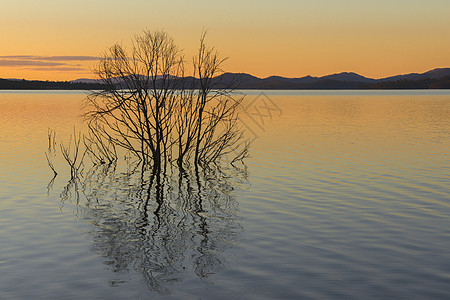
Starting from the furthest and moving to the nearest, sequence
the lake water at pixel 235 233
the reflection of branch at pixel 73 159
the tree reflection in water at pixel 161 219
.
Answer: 1. the reflection of branch at pixel 73 159
2. the tree reflection in water at pixel 161 219
3. the lake water at pixel 235 233

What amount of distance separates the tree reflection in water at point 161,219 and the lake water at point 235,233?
0.18 feet

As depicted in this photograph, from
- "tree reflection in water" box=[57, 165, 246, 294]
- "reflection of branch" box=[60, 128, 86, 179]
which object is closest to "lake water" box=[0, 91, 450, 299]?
"tree reflection in water" box=[57, 165, 246, 294]

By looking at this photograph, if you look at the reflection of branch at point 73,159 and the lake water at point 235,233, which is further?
the reflection of branch at point 73,159

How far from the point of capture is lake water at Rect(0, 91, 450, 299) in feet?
40.9

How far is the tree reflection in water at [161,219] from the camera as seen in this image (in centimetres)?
1403

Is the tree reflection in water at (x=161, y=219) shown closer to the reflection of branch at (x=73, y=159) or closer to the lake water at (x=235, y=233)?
the lake water at (x=235, y=233)

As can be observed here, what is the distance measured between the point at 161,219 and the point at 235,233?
3.77 m

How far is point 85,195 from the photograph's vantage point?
80.3 feet

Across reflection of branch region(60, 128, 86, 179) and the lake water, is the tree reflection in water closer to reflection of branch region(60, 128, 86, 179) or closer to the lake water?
the lake water

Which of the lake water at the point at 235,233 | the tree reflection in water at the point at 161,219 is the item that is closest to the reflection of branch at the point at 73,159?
the lake water at the point at 235,233

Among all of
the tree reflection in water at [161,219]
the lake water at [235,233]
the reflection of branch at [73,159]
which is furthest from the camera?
the reflection of branch at [73,159]

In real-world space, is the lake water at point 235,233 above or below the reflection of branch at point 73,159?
above

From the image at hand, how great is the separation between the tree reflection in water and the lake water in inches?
2.2

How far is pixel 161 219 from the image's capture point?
1986 centimetres
